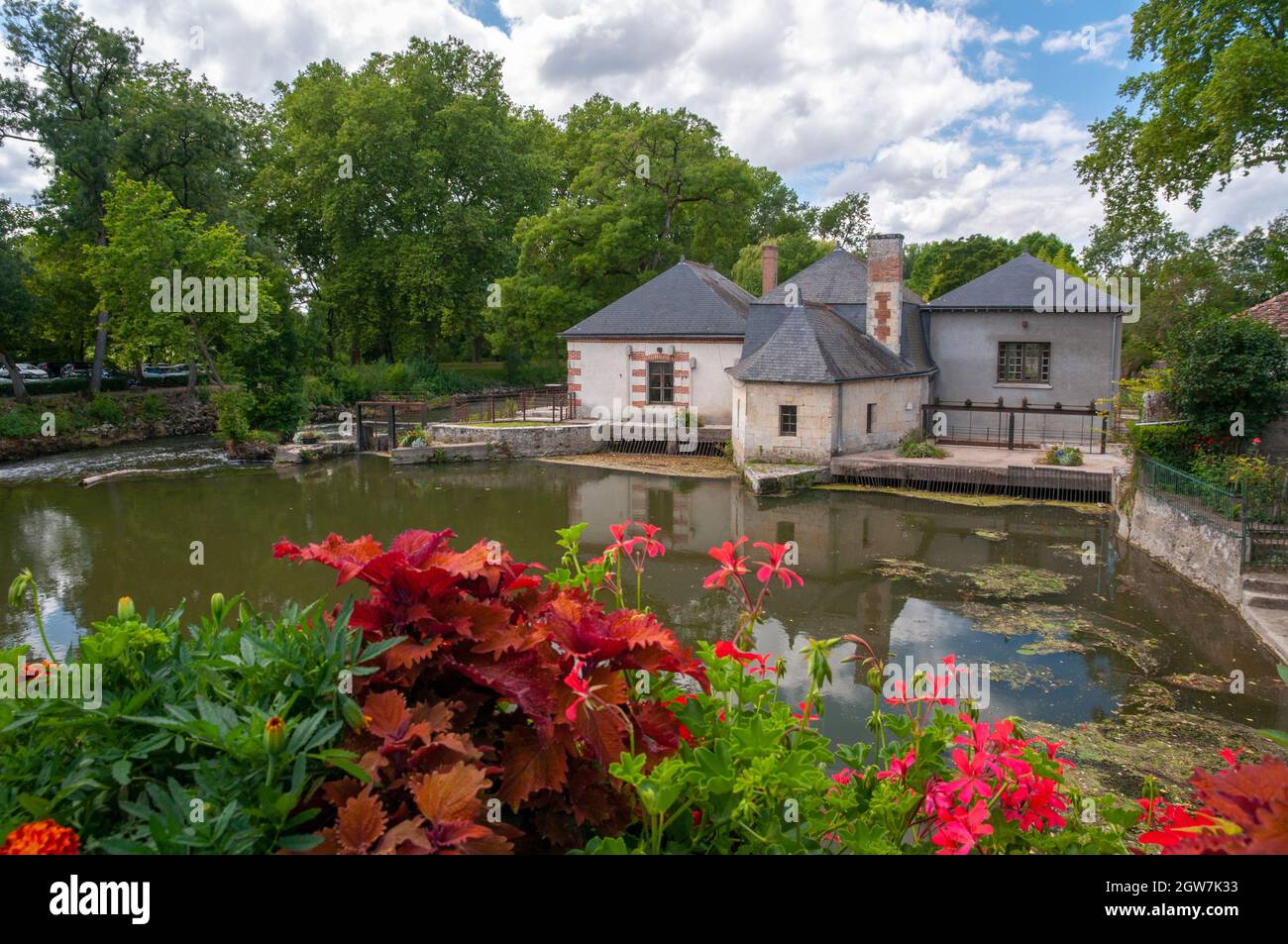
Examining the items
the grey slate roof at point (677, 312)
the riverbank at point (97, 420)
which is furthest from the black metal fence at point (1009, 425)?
the riverbank at point (97, 420)

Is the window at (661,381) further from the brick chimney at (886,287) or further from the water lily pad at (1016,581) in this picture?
the water lily pad at (1016,581)

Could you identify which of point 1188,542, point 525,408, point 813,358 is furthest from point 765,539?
point 525,408

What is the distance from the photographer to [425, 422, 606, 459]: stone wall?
2523 centimetres

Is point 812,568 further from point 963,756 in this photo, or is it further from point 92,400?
point 92,400

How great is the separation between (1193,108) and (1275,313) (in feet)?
15.2

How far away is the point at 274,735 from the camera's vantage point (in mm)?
1751

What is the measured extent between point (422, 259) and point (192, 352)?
1122 cm

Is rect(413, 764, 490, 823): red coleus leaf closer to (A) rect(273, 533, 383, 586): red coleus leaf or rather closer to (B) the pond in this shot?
(A) rect(273, 533, 383, 586): red coleus leaf

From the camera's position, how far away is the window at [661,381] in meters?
27.6

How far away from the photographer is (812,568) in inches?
542

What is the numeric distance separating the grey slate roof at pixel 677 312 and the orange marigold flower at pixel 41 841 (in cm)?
2540

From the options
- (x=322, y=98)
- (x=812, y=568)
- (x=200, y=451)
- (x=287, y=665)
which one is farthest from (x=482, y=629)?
(x=322, y=98)

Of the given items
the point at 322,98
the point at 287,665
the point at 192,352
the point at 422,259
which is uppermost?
the point at 322,98

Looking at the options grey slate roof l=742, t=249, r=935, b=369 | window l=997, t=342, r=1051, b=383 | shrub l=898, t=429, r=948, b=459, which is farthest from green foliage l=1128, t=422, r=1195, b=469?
window l=997, t=342, r=1051, b=383
